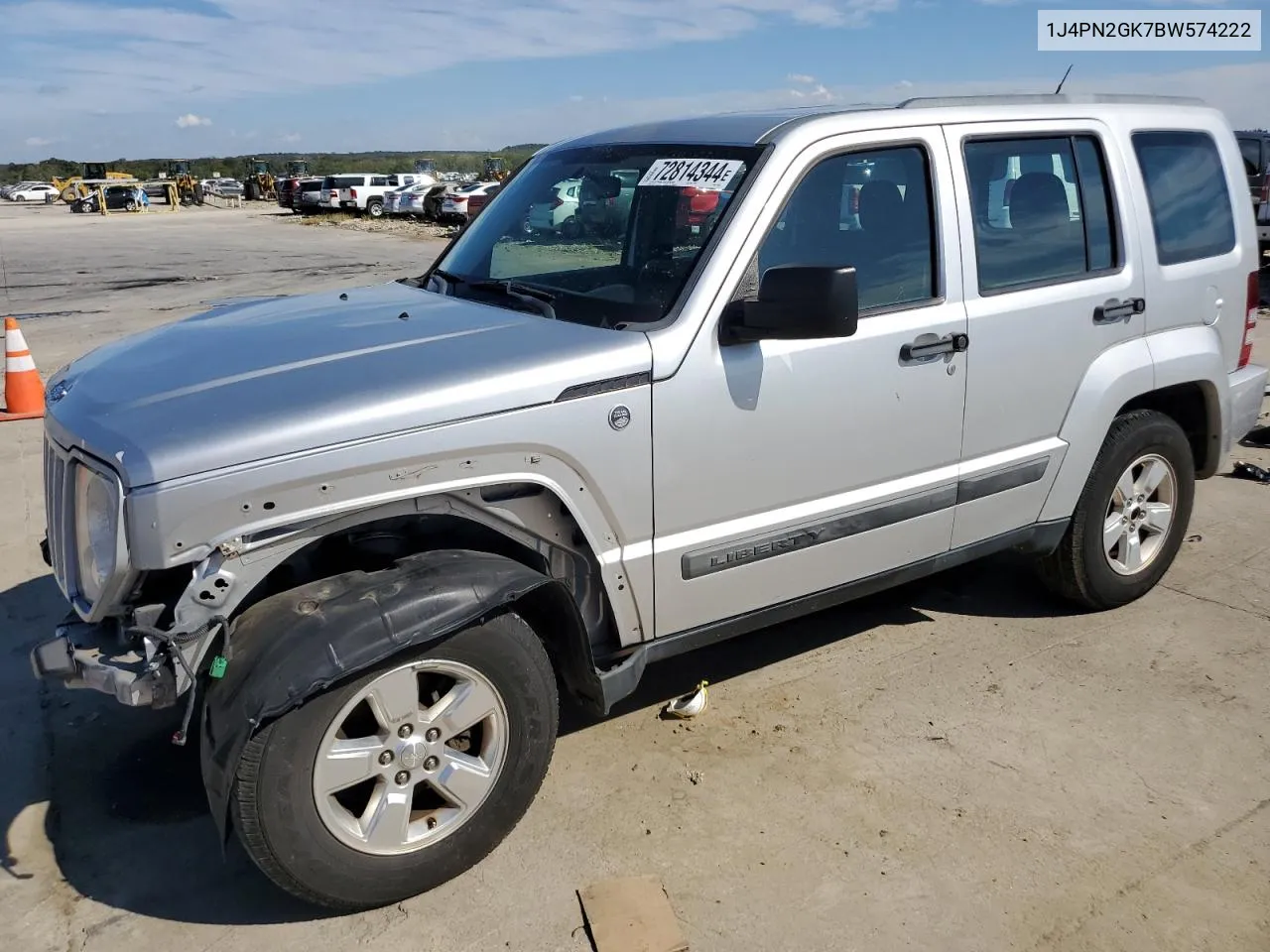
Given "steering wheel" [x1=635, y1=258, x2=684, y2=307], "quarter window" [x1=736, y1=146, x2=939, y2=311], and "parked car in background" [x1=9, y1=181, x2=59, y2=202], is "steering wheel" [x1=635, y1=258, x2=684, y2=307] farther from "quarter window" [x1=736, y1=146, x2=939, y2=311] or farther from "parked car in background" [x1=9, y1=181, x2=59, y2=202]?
"parked car in background" [x1=9, y1=181, x2=59, y2=202]

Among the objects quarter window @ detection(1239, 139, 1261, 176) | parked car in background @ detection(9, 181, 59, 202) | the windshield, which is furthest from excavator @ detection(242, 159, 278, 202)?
the windshield

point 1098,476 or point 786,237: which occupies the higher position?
point 786,237

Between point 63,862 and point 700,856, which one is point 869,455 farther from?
point 63,862

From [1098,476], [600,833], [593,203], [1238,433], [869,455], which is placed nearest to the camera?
[600,833]

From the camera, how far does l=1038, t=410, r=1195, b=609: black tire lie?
173 inches

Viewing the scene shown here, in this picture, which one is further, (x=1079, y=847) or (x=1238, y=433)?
(x=1238, y=433)

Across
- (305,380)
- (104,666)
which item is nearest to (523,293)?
(305,380)

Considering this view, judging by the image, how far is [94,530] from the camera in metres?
2.71

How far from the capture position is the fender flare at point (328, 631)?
2561 mm

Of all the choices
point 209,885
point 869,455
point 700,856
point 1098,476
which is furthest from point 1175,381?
point 209,885

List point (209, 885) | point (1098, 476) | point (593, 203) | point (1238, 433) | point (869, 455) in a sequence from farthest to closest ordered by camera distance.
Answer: point (1238, 433)
point (1098, 476)
point (593, 203)
point (869, 455)
point (209, 885)

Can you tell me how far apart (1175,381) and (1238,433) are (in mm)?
747

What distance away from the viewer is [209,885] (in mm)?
3033

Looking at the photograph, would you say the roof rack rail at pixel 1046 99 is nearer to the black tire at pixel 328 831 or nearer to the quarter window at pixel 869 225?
the quarter window at pixel 869 225
